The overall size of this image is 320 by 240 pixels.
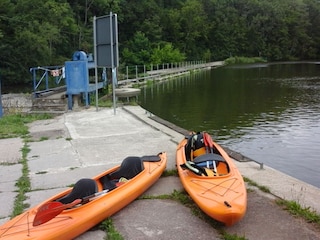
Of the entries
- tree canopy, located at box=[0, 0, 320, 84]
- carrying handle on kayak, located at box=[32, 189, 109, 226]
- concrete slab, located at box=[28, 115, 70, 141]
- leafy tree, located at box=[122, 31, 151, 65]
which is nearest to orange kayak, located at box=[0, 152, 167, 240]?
carrying handle on kayak, located at box=[32, 189, 109, 226]

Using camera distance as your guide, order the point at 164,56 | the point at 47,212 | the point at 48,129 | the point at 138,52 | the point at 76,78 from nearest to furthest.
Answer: the point at 47,212 → the point at 48,129 → the point at 76,78 → the point at 164,56 → the point at 138,52

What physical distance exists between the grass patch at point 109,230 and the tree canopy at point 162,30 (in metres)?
23.6

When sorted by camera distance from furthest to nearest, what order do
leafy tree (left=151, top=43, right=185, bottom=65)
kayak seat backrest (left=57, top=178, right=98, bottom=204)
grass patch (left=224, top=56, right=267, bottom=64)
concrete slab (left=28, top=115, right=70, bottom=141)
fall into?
grass patch (left=224, top=56, right=267, bottom=64) < leafy tree (left=151, top=43, right=185, bottom=65) < concrete slab (left=28, top=115, right=70, bottom=141) < kayak seat backrest (left=57, top=178, right=98, bottom=204)

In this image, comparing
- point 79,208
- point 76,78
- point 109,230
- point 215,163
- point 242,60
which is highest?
point 242,60

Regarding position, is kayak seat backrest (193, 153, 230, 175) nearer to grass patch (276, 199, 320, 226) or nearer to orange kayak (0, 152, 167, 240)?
orange kayak (0, 152, 167, 240)

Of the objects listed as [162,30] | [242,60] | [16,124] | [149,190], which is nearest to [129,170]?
[149,190]

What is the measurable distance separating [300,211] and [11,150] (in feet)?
18.7

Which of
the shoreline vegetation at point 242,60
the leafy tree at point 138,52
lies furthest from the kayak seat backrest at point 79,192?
the shoreline vegetation at point 242,60

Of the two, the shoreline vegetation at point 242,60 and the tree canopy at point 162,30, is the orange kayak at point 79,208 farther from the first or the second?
the shoreline vegetation at point 242,60

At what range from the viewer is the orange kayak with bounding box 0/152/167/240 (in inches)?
145

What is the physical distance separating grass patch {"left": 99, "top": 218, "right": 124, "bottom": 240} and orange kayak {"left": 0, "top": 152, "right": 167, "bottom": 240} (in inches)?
2.4

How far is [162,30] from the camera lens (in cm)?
6125

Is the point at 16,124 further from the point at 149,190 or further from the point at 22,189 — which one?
the point at 149,190

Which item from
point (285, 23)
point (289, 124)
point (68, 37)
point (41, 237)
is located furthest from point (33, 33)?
point (285, 23)
